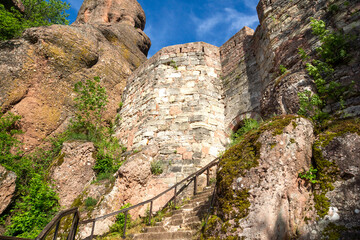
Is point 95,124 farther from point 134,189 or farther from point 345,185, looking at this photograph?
point 345,185

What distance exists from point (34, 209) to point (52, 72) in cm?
521

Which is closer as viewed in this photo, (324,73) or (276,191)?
(276,191)

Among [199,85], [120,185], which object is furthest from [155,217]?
[199,85]

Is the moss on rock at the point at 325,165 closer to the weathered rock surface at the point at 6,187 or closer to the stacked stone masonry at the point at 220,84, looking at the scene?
the stacked stone masonry at the point at 220,84

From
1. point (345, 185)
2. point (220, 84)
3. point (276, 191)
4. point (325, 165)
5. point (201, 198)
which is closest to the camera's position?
point (345, 185)

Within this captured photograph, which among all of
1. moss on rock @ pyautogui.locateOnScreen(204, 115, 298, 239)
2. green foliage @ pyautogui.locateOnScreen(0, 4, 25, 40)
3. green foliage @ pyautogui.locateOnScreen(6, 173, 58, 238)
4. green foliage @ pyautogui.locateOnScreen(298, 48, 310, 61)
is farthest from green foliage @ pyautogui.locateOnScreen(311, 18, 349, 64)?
green foliage @ pyautogui.locateOnScreen(0, 4, 25, 40)

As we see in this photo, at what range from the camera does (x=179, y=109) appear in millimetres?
8234

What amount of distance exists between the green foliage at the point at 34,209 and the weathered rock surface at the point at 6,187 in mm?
266

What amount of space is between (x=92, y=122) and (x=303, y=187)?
8.06m

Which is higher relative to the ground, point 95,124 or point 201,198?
point 95,124

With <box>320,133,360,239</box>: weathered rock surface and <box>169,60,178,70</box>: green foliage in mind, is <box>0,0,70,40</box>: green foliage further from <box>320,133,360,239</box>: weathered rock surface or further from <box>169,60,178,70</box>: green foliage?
<box>320,133,360,239</box>: weathered rock surface

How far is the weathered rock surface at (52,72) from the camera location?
831cm

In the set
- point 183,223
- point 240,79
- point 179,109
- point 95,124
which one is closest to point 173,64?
point 179,109

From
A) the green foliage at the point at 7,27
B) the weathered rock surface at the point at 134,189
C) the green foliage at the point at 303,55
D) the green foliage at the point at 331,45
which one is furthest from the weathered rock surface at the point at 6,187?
the green foliage at the point at 331,45
